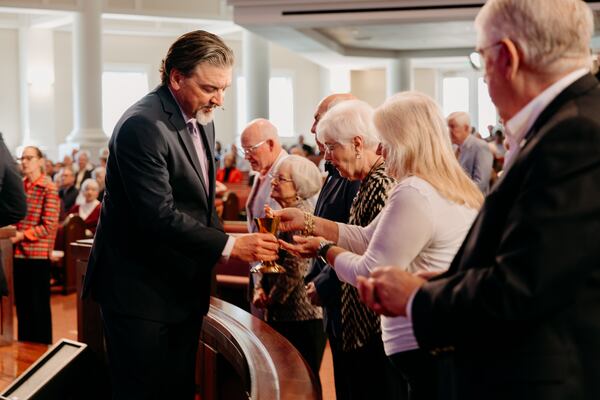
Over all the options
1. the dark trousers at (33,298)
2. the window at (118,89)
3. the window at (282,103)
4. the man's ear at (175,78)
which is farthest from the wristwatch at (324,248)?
the window at (282,103)

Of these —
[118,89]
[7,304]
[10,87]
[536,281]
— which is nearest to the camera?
[536,281]

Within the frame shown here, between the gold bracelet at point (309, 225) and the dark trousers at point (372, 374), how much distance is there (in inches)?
16.6

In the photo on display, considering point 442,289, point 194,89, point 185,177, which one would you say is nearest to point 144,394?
point 185,177

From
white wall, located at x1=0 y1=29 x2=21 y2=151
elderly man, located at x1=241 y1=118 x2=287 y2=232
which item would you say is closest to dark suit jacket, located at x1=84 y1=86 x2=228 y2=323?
elderly man, located at x1=241 y1=118 x2=287 y2=232

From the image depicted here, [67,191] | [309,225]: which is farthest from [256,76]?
[309,225]

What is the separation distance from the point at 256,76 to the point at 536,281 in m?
17.9

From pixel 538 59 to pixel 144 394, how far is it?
1684 millimetres

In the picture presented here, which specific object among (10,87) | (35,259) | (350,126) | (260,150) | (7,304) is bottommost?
(7,304)

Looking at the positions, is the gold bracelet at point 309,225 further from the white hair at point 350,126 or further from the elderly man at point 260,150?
the elderly man at point 260,150

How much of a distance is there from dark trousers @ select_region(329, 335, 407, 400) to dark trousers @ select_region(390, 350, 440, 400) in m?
0.46

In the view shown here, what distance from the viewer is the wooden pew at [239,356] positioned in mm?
2670

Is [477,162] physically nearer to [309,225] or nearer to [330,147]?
[330,147]

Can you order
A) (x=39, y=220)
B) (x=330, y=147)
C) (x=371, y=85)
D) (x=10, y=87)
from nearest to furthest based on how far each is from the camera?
1. (x=330, y=147)
2. (x=39, y=220)
3. (x=10, y=87)
4. (x=371, y=85)

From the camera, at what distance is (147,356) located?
8.64 feet
